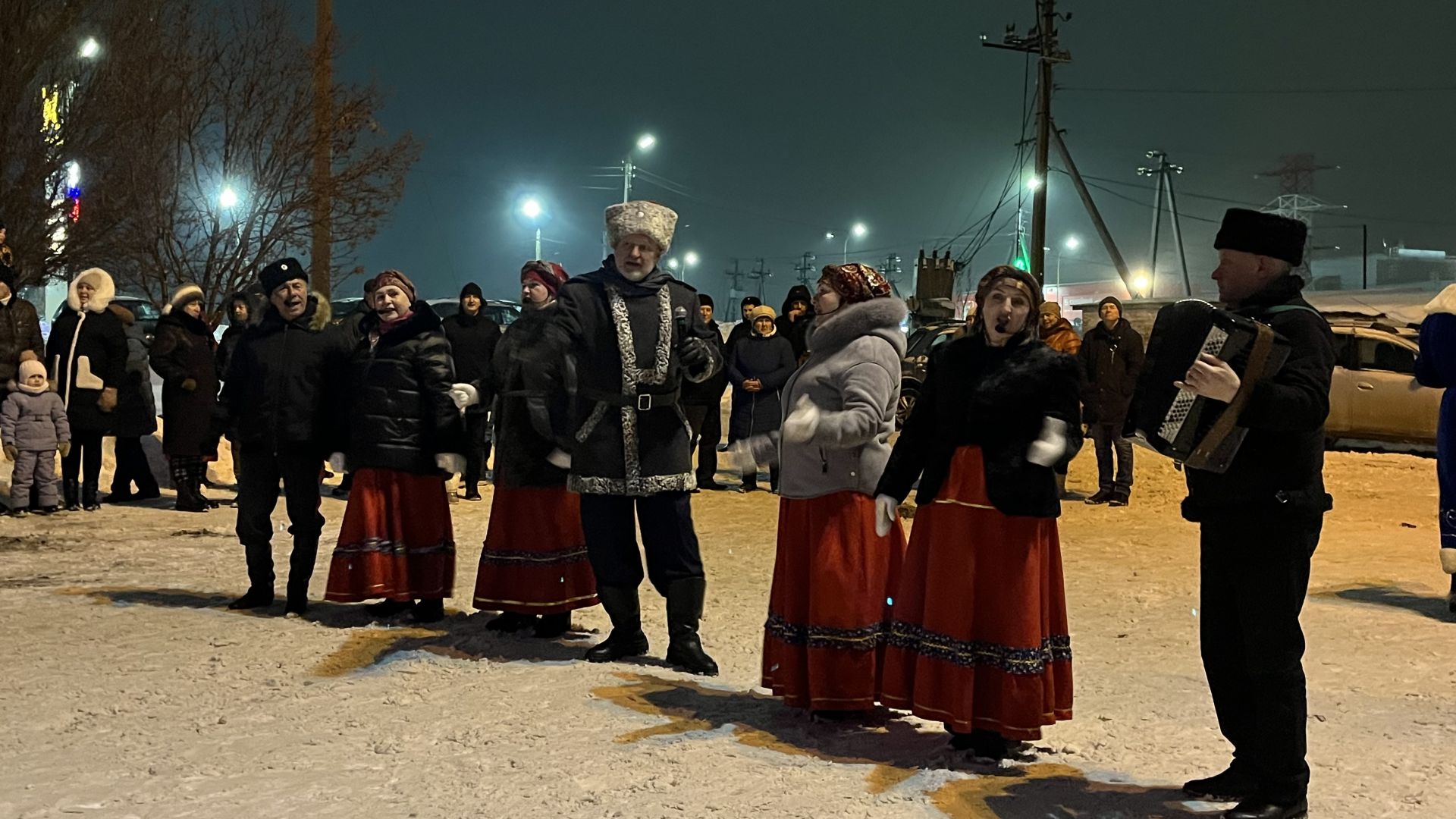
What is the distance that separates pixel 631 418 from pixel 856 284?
138cm

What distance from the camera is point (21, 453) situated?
458 inches

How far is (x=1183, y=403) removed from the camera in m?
4.21

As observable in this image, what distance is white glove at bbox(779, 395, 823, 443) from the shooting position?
5367mm

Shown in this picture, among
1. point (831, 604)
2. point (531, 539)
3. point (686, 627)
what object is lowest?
point (686, 627)

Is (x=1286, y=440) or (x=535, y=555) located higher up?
(x=1286, y=440)

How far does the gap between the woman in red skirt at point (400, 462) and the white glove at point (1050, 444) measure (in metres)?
3.53

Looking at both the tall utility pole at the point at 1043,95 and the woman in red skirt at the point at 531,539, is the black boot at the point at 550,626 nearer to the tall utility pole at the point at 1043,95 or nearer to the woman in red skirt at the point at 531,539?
the woman in red skirt at the point at 531,539

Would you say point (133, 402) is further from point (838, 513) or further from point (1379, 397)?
point (1379, 397)

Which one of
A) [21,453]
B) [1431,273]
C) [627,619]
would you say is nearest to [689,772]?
[627,619]

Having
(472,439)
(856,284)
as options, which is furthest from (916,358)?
(856,284)

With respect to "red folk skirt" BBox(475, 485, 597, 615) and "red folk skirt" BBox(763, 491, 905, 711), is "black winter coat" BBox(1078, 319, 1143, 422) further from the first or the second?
"red folk skirt" BBox(763, 491, 905, 711)

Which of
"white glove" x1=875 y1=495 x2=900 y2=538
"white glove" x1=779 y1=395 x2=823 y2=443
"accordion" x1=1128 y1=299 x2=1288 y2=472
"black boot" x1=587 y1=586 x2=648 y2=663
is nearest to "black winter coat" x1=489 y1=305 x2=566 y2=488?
"black boot" x1=587 y1=586 x2=648 y2=663

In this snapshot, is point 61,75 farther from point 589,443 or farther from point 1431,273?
point 1431,273

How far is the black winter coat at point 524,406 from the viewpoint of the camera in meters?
6.50
